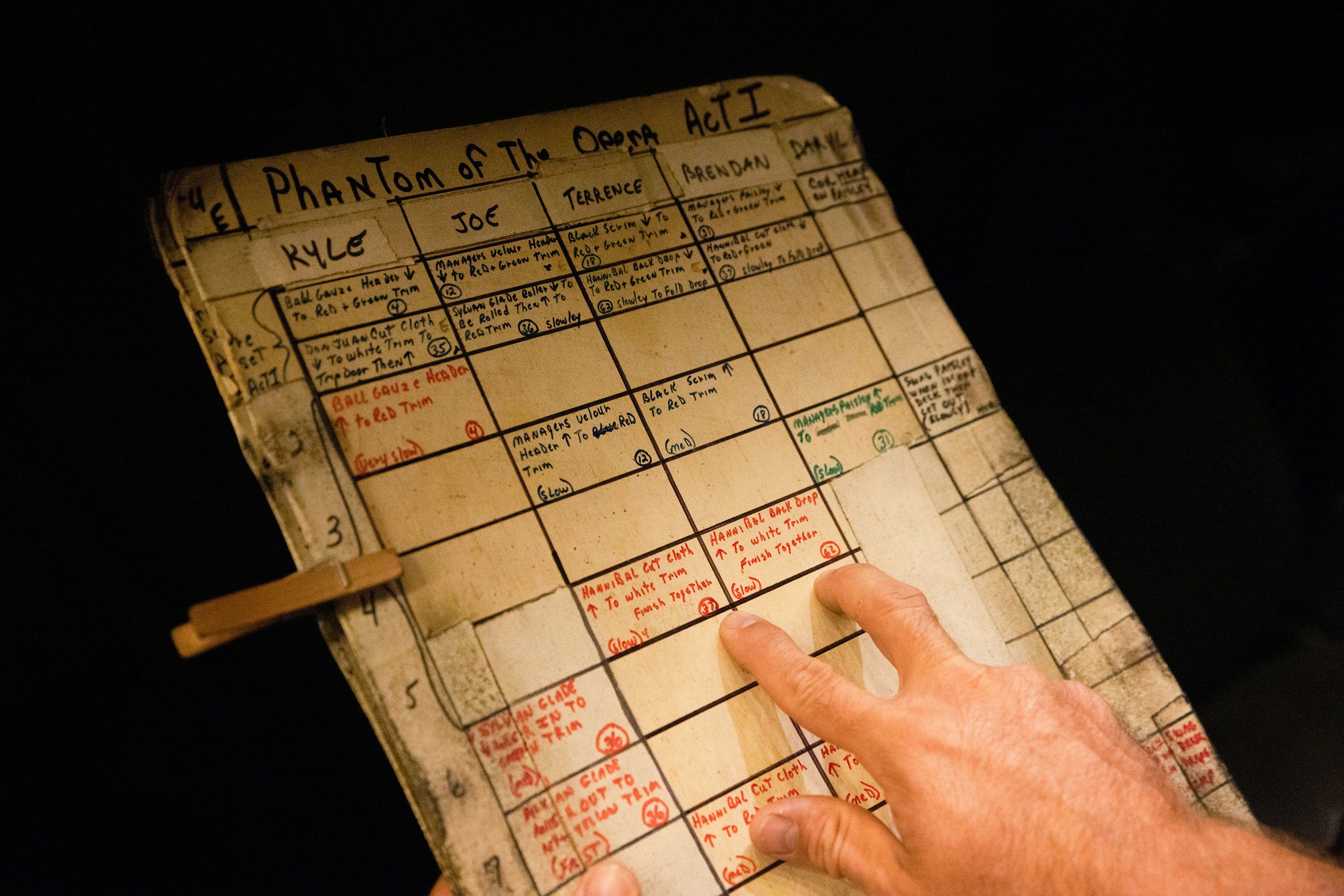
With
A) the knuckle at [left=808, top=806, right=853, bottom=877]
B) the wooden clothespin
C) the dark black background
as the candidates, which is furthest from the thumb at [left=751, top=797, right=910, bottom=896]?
the dark black background

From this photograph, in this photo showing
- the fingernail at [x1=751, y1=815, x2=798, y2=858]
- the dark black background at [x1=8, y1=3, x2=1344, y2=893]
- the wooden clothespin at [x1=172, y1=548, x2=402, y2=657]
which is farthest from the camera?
the dark black background at [x1=8, y1=3, x2=1344, y2=893]

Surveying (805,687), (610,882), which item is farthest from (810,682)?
(610,882)

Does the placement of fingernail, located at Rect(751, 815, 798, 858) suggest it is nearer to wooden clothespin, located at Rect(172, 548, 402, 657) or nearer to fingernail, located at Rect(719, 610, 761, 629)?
fingernail, located at Rect(719, 610, 761, 629)

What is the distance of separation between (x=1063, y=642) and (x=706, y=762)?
54cm

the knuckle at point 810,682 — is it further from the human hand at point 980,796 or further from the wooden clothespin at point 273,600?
the wooden clothespin at point 273,600

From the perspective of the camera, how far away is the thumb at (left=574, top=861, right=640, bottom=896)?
670 millimetres

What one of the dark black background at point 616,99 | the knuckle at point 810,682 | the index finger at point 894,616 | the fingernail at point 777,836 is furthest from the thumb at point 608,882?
the dark black background at point 616,99

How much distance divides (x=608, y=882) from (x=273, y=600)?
43 cm

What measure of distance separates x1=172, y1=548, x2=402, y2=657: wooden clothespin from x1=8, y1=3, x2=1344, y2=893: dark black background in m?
0.39

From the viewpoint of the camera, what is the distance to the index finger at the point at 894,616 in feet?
2.46

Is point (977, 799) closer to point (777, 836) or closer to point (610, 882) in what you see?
point (777, 836)

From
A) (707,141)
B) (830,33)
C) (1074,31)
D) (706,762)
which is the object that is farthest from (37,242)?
(1074,31)

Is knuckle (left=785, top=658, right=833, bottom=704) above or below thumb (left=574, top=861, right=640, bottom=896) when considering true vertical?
above

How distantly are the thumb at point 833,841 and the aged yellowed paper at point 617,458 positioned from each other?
0.03m
